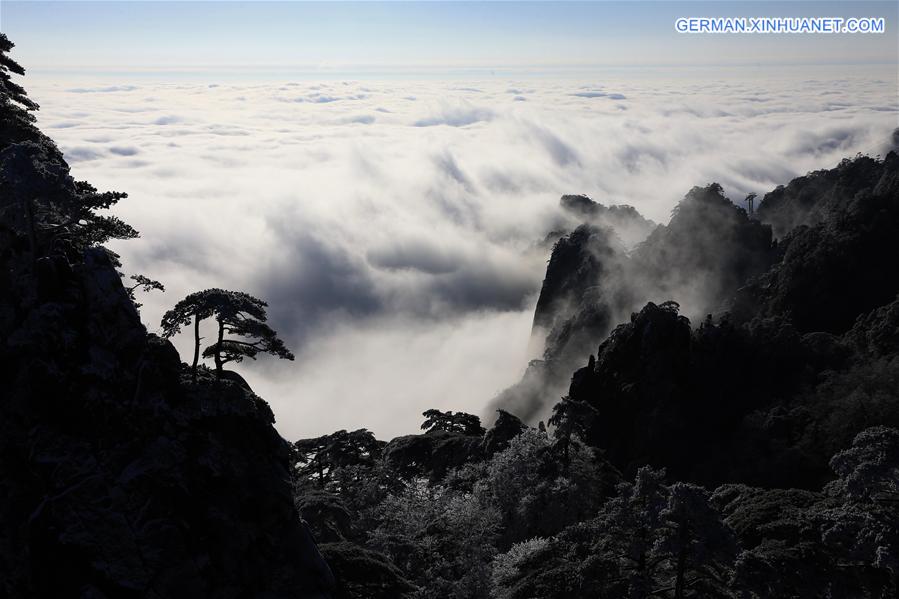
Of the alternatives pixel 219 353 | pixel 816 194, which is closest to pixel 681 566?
pixel 219 353

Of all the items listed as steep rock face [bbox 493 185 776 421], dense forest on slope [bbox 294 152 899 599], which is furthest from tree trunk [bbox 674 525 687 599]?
steep rock face [bbox 493 185 776 421]

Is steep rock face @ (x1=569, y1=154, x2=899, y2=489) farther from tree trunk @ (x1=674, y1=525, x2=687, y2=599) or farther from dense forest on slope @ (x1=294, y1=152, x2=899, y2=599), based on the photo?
tree trunk @ (x1=674, y1=525, x2=687, y2=599)

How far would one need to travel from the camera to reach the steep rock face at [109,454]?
38.0m

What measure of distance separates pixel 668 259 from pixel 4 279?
140 m

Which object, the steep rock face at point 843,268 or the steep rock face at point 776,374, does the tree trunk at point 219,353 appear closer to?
the steep rock face at point 776,374

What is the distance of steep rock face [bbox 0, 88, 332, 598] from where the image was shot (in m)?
38.0

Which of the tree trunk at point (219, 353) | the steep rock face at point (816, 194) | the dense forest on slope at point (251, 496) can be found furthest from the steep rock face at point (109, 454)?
the steep rock face at point (816, 194)

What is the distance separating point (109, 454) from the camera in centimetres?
4006

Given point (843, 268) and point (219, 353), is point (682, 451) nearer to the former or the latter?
point (843, 268)

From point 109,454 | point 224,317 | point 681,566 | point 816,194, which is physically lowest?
point 681,566

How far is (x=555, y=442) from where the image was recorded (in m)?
71.2

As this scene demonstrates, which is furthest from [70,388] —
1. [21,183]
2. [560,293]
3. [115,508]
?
[560,293]

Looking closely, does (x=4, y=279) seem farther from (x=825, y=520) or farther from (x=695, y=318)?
(x=695, y=318)

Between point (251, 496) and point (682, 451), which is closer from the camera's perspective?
point (251, 496)
